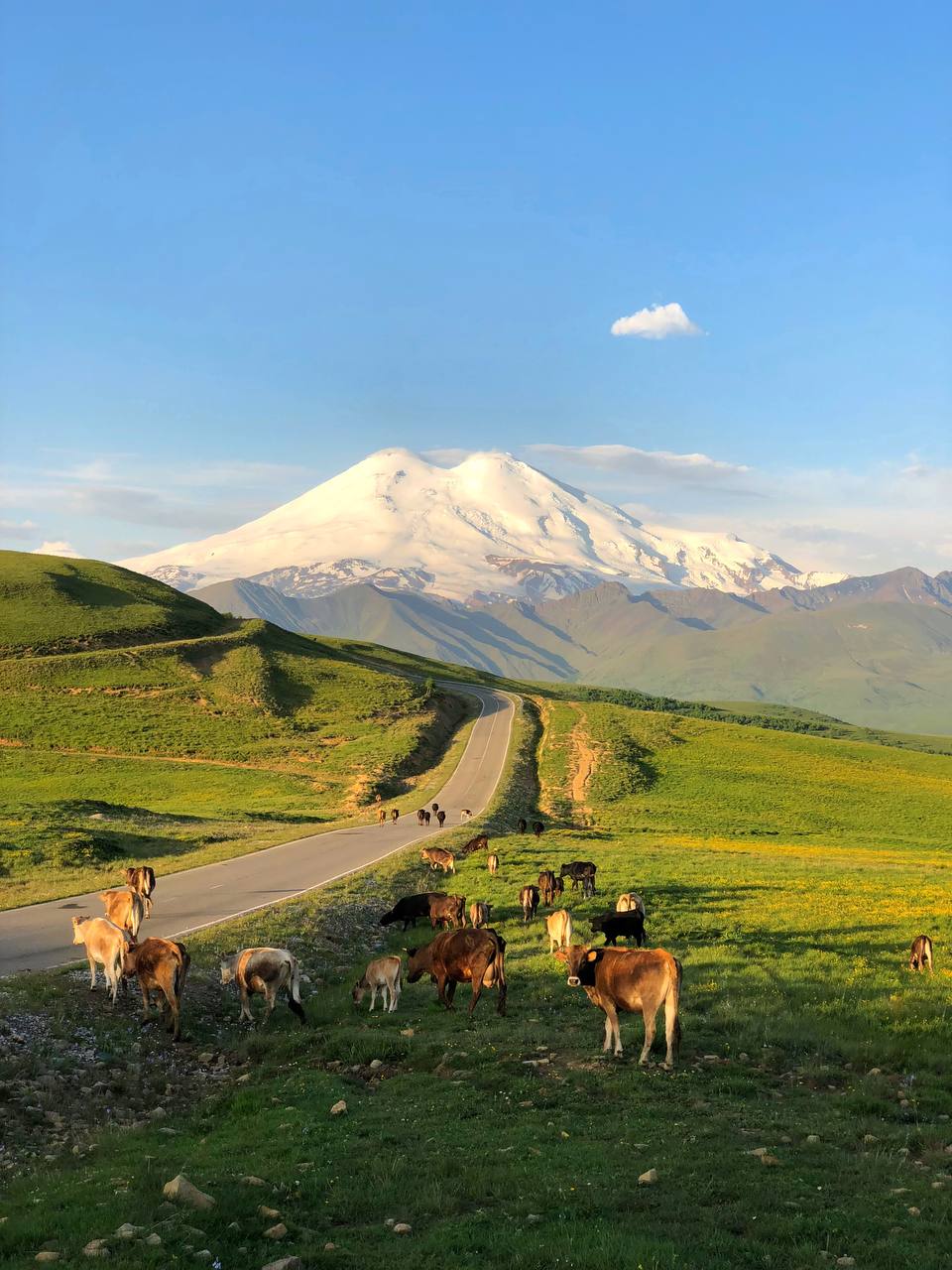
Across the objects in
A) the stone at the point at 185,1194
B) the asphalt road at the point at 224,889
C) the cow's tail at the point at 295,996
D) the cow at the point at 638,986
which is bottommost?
the asphalt road at the point at 224,889

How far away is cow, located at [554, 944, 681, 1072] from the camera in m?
13.9

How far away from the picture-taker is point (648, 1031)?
1408 centimetres

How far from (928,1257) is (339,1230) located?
5.90 metres

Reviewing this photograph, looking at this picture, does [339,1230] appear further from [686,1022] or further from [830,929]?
[830,929]

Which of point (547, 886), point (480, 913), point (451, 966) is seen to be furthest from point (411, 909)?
point (451, 966)

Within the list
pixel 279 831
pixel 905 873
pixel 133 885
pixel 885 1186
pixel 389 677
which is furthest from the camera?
pixel 389 677

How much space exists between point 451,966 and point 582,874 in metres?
13.8

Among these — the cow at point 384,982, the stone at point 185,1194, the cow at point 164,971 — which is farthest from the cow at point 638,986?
the cow at point 164,971

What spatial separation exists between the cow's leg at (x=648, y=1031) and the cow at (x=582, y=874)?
15.4 metres

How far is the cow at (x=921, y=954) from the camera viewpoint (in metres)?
20.0

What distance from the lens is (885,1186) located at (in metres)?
9.98

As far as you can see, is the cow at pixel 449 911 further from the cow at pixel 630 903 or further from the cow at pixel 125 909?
the cow at pixel 125 909

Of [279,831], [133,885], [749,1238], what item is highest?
[749,1238]

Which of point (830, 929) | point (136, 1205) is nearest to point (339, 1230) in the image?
point (136, 1205)
